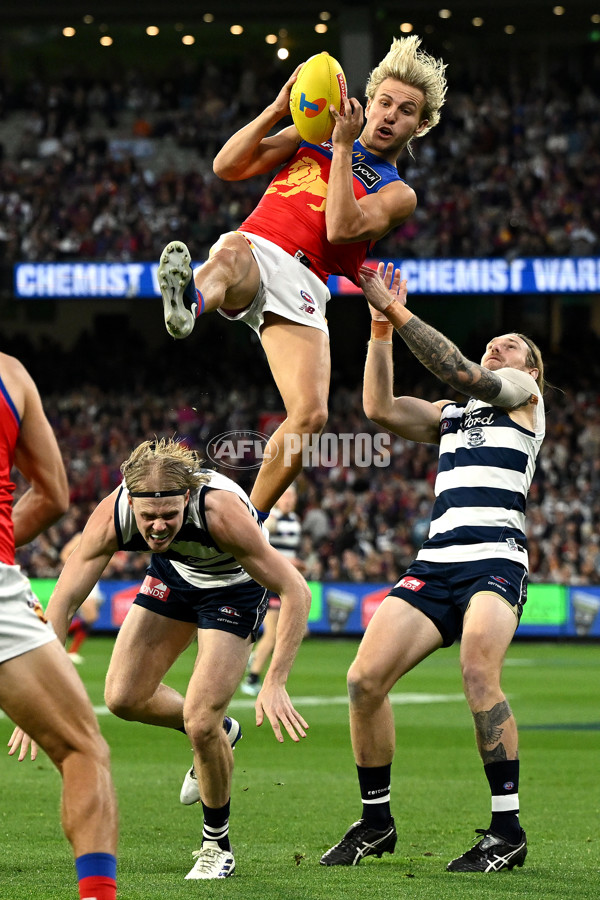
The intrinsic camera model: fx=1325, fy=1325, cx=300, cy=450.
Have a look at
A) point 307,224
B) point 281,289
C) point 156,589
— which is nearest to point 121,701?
point 156,589

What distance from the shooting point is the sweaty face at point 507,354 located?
740 cm

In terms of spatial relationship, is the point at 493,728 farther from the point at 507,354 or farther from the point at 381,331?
the point at 381,331

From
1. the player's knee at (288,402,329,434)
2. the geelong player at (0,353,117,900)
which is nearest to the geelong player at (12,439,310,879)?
the player's knee at (288,402,329,434)

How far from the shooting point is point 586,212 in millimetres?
26625

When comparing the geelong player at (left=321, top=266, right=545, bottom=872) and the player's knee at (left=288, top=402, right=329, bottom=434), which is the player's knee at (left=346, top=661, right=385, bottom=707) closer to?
the geelong player at (left=321, top=266, right=545, bottom=872)

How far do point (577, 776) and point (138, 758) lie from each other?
3657 mm

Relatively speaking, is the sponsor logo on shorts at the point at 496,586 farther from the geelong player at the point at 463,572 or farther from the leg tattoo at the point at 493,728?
the leg tattoo at the point at 493,728

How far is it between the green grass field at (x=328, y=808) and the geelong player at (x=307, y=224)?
6.49 feet

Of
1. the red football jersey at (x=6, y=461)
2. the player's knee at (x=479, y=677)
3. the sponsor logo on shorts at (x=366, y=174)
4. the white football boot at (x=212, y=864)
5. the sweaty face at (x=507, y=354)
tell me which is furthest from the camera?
the sweaty face at (x=507, y=354)

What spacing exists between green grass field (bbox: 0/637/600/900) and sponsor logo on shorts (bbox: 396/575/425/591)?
4.59 feet

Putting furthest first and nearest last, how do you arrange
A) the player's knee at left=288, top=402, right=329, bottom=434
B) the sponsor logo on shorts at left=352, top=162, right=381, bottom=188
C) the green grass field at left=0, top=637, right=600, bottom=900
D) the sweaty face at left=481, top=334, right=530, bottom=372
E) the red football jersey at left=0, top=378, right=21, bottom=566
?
1. the sweaty face at left=481, top=334, right=530, bottom=372
2. the sponsor logo on shorts at left=352, top=162, right=381, bottom=188
3. the player's knee at left=288, top=402, right=329, bottom=434
4. the green grass field at left=0, top=637, right=600, bottom=900
5. the red football jersey at left=0, top=378, right=21, bottom=566

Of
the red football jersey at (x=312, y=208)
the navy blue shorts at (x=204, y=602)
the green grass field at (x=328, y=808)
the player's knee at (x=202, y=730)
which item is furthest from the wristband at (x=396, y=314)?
the green grass field at (x=328, y=808)

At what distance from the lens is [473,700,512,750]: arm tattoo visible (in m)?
6.61

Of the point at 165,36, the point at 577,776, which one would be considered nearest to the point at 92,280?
the point at 165,36
